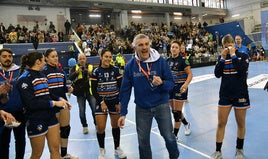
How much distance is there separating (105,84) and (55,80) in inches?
32.4

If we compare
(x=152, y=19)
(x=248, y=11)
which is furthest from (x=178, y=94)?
(x=248, y=11)

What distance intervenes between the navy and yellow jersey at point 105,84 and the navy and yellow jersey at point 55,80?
52 centimetres

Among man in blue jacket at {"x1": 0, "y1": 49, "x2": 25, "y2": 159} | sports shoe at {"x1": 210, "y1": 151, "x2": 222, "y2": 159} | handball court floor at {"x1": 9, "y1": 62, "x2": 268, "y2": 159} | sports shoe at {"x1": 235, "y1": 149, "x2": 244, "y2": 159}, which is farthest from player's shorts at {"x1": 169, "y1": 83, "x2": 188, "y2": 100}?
man in blue jacket at {"x1": 0, "y1": 49, "x2": 25, "y2": 159}

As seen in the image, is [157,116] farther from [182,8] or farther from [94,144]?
[182,8]

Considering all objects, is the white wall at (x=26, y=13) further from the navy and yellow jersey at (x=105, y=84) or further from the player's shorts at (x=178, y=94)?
the player's shorts at (x=178, y=94)

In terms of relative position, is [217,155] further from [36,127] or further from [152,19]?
[152,19]

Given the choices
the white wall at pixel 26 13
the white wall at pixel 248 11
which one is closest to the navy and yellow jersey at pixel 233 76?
the white wall at pixel 26 13

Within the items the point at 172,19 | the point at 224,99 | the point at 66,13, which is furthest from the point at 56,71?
the point at 172,19

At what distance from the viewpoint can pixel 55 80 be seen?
404 centimetres

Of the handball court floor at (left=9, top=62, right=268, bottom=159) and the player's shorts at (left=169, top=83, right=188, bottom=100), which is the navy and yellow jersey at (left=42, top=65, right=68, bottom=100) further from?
the player's shorts at (left=169, top=83, right=188, bottom=100)

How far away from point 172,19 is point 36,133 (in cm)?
3441

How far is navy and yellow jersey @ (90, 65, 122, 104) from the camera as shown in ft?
13.6

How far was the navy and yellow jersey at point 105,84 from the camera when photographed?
4133 millimetres

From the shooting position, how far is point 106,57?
13.4ft
